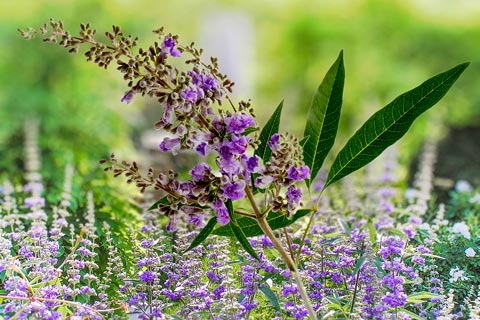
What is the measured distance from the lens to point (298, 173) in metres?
0.67

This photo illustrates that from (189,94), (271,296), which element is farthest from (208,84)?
(271,296)

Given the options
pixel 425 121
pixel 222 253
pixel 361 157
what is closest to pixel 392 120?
pixel 361 157

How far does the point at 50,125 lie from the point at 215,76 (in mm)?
1813

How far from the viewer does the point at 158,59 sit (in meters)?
0.66

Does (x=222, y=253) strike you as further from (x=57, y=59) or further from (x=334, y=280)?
(x=57, y=59)

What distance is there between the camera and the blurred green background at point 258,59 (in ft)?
8.04

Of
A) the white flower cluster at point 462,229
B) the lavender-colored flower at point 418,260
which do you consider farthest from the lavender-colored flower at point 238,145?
the white flower cluster at point 462,229

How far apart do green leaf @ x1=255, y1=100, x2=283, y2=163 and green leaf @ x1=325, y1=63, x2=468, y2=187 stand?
8cm

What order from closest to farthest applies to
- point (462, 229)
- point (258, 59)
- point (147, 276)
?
point (147, 276) → point (462, 229) → point (258, 59)

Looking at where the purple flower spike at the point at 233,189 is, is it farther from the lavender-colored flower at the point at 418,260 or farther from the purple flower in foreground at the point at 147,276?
the lavender-colored flower at the point at 418,260

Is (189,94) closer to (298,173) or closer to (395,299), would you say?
(298,173)

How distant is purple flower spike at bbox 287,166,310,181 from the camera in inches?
26.3

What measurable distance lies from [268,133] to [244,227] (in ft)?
0.38

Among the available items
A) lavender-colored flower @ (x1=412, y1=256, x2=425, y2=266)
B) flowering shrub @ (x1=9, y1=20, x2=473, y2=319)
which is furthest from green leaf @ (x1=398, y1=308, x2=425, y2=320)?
lavender-colored flower @ (x1=412, y1=256, x2=425, y2=266)
